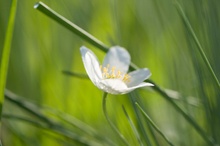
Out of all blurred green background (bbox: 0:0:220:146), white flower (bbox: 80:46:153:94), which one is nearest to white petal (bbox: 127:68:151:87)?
white flower (bbox: 80:46:153:94)

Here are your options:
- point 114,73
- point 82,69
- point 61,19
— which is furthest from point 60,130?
point 82,69

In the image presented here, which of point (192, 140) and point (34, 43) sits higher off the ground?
point (34, 43)

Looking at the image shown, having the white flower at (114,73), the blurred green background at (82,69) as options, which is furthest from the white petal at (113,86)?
the blurred green background at (82,69)

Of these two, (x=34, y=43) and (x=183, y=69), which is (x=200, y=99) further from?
(x=34, y=43)

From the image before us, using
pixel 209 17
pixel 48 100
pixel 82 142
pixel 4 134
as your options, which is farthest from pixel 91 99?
pixel 209 17

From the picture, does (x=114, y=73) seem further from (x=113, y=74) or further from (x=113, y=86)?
(x=113, y=86)

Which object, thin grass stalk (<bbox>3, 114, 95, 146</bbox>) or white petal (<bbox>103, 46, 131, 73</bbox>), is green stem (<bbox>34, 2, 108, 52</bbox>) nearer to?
white petal (<bbox>103, 46, 131, 73</bbox>)

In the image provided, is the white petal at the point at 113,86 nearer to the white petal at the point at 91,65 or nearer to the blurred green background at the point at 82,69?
the white petal at the point at 91,65
